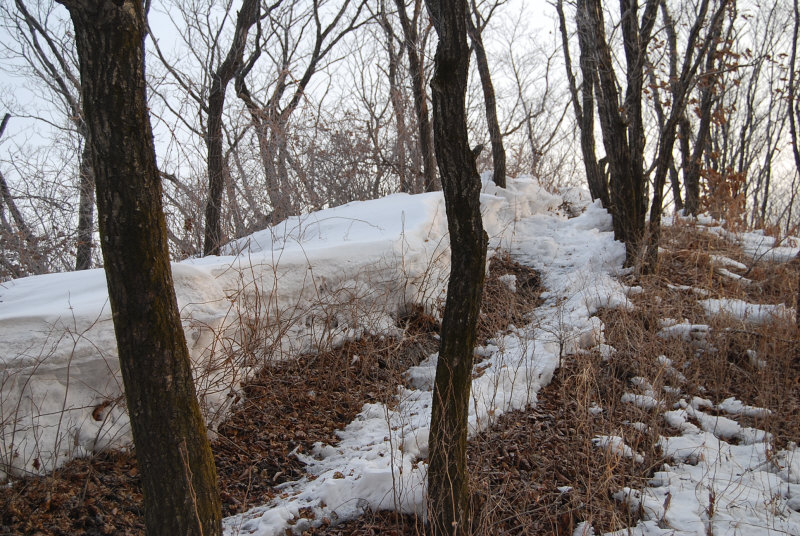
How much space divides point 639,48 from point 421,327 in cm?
375

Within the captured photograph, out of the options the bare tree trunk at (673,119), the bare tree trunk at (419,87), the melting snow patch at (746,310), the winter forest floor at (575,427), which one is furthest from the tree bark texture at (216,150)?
the melting snow patch at (746,310)

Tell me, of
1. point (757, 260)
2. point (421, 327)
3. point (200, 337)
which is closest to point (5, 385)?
point (200, 337)

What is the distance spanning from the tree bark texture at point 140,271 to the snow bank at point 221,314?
3.63 ft

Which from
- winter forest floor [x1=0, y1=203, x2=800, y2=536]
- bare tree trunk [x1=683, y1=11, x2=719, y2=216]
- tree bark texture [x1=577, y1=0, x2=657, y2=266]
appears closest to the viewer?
winter forest floor [x1=0, y1=203, x2=800, y2=536]

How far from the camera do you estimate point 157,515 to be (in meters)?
2.08

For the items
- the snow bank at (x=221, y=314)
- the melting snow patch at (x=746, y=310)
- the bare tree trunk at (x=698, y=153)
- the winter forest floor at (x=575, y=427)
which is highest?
the bare tree trunk at (x=698, y=153)

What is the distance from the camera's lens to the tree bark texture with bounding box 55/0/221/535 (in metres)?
1.91

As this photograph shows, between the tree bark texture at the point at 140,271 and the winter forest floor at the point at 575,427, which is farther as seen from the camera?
the winter forest floor at the point at 575,427

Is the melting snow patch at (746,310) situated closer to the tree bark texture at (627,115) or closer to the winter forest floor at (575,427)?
the winter forest floor at (575,427)

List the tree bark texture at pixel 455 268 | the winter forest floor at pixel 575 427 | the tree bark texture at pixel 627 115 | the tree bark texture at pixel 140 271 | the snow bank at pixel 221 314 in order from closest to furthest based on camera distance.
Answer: the tree bark texture at pixel 140 271, the tree bark texture at pixel 455 268, the winter forest floor at pixel 575 427, the snow bank at pixel 221 314, the tree bark texture at pixel 627 115

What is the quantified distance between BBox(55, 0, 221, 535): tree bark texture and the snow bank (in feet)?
3.63

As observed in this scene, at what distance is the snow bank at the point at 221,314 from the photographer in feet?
9.30

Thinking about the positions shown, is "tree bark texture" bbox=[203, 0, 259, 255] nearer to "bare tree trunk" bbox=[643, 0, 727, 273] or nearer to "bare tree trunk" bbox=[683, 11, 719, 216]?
"bare tree trunk" bbox=[643, 0, 727, 273]

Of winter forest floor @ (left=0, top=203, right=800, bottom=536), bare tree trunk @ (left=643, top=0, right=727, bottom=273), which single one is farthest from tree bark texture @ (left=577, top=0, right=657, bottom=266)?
winter forest floor @ (left=0, top=203, right=800, bottom=536)
